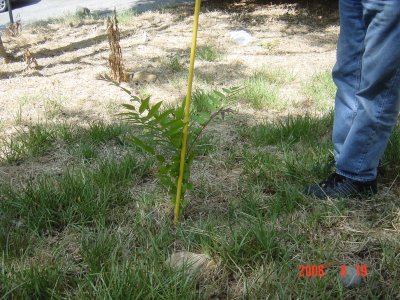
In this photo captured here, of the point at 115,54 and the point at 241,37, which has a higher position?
the point at 115,54

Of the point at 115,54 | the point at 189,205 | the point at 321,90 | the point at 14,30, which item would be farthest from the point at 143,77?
the point at 14,30

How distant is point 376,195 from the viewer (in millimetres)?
2172

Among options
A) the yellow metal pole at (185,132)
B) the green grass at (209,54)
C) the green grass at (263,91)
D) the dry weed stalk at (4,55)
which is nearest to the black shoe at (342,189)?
the yellow metal pole at (185,132)

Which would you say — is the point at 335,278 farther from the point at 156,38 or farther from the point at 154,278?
the point at 156,38

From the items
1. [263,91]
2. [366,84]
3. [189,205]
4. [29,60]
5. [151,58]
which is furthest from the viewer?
[151,58]

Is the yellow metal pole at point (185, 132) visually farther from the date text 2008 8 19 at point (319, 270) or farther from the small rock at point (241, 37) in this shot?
the small rock at point (241, 37)

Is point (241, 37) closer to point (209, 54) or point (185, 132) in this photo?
point (209, 54)

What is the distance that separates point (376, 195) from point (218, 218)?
844mm

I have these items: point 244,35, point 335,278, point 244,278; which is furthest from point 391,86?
point 244,35

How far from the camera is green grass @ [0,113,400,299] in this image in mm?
1567

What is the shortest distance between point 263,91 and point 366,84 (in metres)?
1.92

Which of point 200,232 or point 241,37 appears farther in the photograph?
point 241,37

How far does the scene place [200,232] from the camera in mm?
1878

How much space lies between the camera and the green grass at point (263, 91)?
370cm
